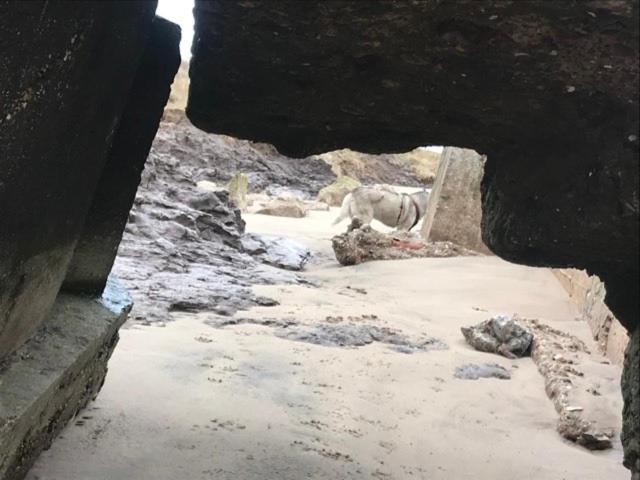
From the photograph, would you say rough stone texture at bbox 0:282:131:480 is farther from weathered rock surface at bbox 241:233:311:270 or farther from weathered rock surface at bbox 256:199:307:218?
weathered rock surface at bbox 256:199:307:218

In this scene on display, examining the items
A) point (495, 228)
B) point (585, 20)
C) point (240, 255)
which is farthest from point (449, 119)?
point (240, 255)

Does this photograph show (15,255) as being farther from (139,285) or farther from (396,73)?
(139,285)

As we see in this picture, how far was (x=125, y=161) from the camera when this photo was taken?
112 inches

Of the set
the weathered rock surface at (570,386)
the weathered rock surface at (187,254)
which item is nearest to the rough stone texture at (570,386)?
the weathered rock surface at (570,386)

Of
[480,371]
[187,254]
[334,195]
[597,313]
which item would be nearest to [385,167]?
[334,195]

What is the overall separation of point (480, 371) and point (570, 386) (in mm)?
699

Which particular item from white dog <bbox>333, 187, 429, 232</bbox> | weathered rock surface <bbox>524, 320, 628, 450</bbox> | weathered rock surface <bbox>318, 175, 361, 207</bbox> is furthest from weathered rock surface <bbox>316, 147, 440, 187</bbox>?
weathered rock surface <bbox>524, 320, 628, 450</bbox>

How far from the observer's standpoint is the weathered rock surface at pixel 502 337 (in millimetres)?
5344

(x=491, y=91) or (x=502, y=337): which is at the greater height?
(x=491, y=91)

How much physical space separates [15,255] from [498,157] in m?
1.58

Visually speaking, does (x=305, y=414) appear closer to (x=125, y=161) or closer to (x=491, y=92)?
(x=125, y=161)

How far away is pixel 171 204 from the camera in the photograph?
28.6ft

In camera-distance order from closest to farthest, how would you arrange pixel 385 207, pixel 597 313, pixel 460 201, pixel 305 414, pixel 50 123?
1. pixel 50 123
2. pixel 305 414
3. pixel 597 313
4. pixel 460 201
5. pixel 385 207

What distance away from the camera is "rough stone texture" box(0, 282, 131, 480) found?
6.57ft
